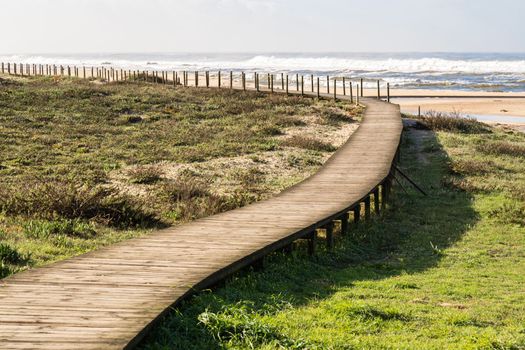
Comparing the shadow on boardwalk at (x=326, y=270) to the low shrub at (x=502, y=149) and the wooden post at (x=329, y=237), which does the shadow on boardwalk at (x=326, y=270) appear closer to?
the wooden post at (x=329, y=237)

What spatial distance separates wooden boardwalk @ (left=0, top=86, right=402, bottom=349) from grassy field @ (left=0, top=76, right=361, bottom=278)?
188 centimetres

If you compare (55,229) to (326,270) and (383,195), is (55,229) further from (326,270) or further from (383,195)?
(383,195)

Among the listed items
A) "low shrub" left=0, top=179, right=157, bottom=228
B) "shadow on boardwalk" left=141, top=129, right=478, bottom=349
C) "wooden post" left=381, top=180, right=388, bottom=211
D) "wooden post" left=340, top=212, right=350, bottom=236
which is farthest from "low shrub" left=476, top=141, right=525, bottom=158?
"low shrub" left=0, top=179, right=157, bottom=228

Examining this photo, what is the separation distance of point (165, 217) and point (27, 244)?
12.0 feet

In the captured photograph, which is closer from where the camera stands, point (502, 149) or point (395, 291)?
point (395, 291)

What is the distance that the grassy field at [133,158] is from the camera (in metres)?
14.1

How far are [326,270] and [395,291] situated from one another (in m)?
1.64

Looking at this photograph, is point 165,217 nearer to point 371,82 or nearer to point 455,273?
point 455,273

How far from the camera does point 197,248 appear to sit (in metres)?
10.1

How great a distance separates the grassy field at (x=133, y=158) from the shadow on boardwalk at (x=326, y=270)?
3.29 m

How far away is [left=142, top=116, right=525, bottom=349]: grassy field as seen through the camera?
738cm

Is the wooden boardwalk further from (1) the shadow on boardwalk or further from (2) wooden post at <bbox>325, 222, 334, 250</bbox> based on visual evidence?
(1) the shadow on boardwalk

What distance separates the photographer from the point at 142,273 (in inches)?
344

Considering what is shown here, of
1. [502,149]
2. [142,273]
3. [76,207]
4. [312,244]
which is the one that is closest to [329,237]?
[312,244]
